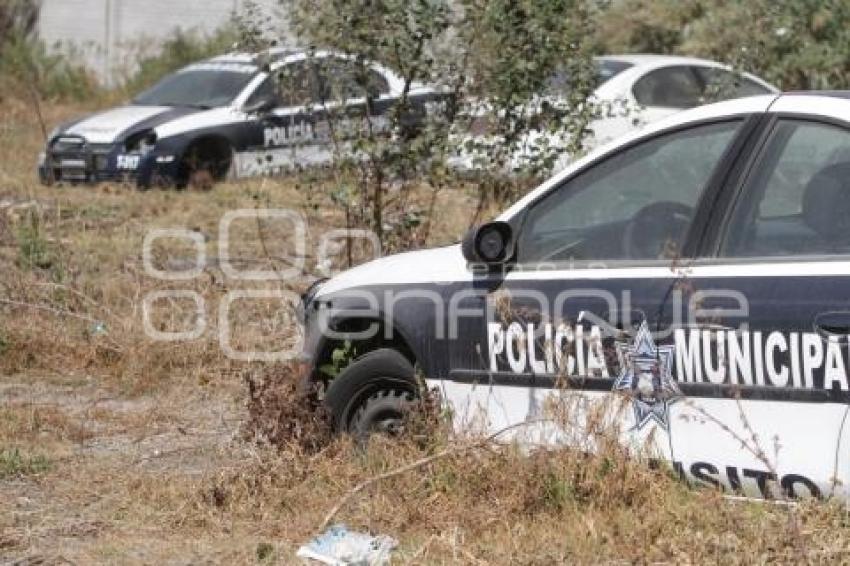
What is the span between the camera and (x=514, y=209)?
19.2 feet

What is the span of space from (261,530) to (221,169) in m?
10.2

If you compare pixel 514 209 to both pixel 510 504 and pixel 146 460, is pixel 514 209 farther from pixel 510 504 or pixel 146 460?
pixel 146 460

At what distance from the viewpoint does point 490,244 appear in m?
5.68

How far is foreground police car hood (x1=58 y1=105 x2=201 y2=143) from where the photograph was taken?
15062mm

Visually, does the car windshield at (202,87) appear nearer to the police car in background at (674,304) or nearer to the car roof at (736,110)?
the police car in background at (674,304)

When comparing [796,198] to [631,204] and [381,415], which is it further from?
[381,415]

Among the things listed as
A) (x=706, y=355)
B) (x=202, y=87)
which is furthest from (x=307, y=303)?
(x=202, y=87)

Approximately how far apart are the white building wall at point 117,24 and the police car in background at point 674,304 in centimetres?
1947

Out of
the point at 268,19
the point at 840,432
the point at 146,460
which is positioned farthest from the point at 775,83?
the point at 840,432

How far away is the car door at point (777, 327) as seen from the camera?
4719 mm

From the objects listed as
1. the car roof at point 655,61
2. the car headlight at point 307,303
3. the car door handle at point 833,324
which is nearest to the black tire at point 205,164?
the car roof at point 655,61

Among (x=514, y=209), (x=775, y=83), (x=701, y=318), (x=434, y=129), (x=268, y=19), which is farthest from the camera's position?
(x=775, y=83)

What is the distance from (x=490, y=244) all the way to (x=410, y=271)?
0.54 meters

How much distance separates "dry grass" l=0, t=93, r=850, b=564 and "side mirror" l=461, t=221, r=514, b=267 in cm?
71
